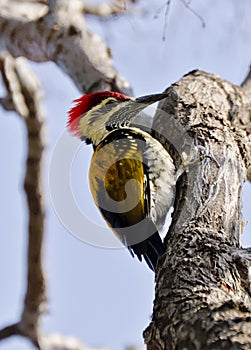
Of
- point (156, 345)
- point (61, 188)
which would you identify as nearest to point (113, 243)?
point (61, 188)

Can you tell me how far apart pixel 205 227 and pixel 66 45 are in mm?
1997

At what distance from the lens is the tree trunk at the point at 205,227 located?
68.8 inches

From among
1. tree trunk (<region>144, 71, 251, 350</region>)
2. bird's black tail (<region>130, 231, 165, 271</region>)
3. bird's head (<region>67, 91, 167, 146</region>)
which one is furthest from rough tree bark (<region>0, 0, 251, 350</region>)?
bird's black tail (<region>130, 231, 165, 271</region>)

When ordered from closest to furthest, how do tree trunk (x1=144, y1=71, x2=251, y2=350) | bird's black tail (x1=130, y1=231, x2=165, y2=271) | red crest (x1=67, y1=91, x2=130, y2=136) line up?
tree trunk (x1=144, y1=71, x2=251, y2=350) < bird's black tail (x1=130, y1=231, x2=165, y2=271) < red crest (x1=67, y1=91, x2=130, y2=136)

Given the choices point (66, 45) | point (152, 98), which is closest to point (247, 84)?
point (152, 98)

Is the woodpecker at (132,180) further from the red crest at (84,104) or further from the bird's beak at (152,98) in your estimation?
the red crest at (84,104)

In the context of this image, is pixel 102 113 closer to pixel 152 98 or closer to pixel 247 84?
pixel 152 98

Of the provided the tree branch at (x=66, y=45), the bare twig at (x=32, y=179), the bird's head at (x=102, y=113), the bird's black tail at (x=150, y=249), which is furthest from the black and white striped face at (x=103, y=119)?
the bare twig at (x=32, y=179)

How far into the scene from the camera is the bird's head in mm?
3281

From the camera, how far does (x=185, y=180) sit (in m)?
2.78

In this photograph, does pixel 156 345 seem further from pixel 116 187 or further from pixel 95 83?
pixel 95 83

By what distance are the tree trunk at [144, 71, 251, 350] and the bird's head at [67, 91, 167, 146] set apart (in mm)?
157

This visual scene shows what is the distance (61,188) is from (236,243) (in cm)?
121

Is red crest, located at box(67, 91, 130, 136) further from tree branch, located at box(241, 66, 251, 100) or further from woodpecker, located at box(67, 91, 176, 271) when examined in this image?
tree branch, located at box(241, 66, 251, 100)
